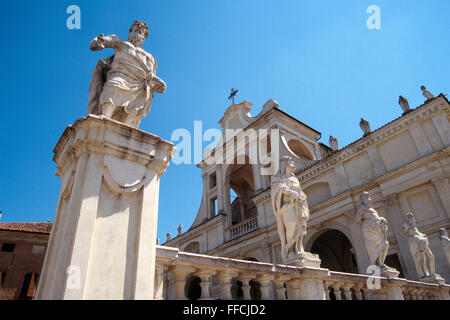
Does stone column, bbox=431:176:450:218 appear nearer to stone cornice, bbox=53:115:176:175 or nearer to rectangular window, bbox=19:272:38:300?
stone cornice, bbox=53:115:176:175

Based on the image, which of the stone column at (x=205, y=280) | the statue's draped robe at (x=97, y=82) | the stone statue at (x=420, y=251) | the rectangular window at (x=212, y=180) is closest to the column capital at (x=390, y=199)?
the stone statue at (x=420, y=251)

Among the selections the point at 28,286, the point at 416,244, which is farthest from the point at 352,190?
the point at 28,286

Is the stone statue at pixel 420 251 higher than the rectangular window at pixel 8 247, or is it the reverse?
the rectangular window at pixel 8 247

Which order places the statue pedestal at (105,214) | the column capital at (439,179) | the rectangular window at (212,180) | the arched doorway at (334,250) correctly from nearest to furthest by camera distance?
the statue pedestal at (105,214)
the column capital at (439,179)
the arched doorway at (334,250)
the rectangular window at (212,180)

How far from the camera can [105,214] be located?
3.07m

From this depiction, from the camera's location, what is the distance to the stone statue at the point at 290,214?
17.6 feet

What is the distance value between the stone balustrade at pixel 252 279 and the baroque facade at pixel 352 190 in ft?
12.5

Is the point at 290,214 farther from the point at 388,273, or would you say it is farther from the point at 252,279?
the point at 388,273

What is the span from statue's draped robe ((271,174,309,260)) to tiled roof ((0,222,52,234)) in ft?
48.9

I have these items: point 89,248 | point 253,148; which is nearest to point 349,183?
point 253,148

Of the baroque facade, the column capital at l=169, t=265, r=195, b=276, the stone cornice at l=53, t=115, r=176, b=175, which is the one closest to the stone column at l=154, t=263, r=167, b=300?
the column capital at l=169, t=265, r=195, b=276

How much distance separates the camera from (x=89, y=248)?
2801 millimetres

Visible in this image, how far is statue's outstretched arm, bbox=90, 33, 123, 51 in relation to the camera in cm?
404

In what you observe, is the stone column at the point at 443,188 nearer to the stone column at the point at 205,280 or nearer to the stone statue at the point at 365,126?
the stone statue at the point at 365,126
